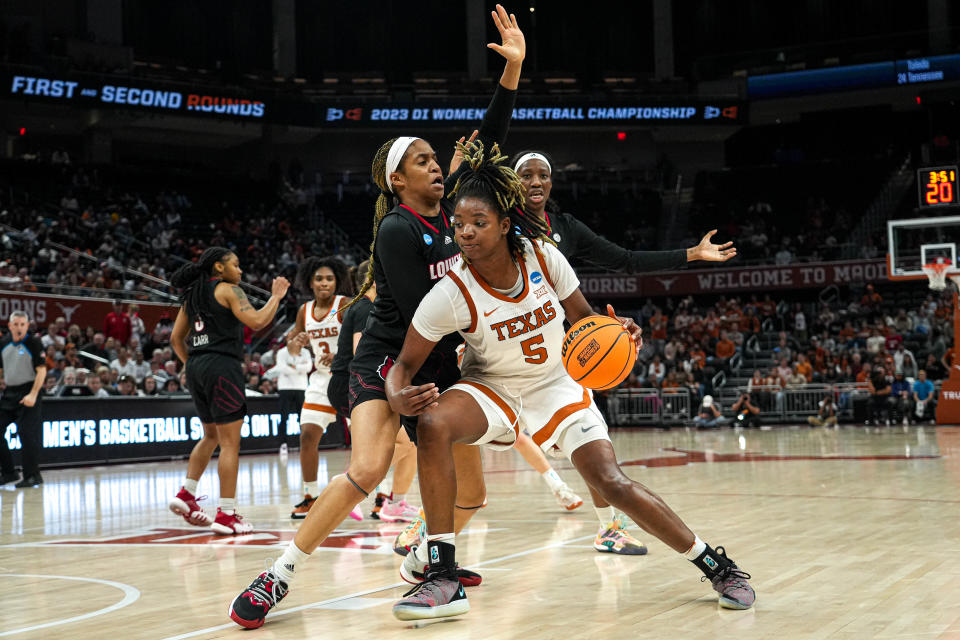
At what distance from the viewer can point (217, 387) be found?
747cm

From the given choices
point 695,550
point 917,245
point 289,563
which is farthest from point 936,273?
point 289,563

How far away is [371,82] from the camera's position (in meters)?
35.2

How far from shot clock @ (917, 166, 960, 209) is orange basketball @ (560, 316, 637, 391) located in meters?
17.9

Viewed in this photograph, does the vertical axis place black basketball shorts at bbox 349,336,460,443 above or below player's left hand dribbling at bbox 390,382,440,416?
above

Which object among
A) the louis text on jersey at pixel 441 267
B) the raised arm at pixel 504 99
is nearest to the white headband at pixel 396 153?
the raised arm at pixel 504 99

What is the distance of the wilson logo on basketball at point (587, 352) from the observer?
178 inches

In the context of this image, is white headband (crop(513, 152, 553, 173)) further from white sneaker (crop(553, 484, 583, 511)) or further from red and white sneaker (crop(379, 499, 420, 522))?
red and white sneaker (crop(379, 499, 420, 522))

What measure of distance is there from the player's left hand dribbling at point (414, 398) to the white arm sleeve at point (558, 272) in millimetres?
838

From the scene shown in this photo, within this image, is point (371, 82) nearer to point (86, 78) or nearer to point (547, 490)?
point (86, 78)

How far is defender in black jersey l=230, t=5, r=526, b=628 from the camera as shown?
14.8 feet

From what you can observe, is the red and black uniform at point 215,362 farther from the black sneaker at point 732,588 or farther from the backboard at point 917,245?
the backboard at point 917,245

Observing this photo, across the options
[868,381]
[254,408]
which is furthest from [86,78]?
[868,381]

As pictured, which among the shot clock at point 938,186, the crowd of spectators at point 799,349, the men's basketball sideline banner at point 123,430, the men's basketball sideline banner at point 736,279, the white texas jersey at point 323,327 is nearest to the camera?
the white texas jersey at point 323,327

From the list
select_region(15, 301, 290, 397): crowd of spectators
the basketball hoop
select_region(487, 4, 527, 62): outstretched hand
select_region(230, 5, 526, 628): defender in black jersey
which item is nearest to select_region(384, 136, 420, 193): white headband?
select_region(230, 5, 526, 628): defender in black jersey
